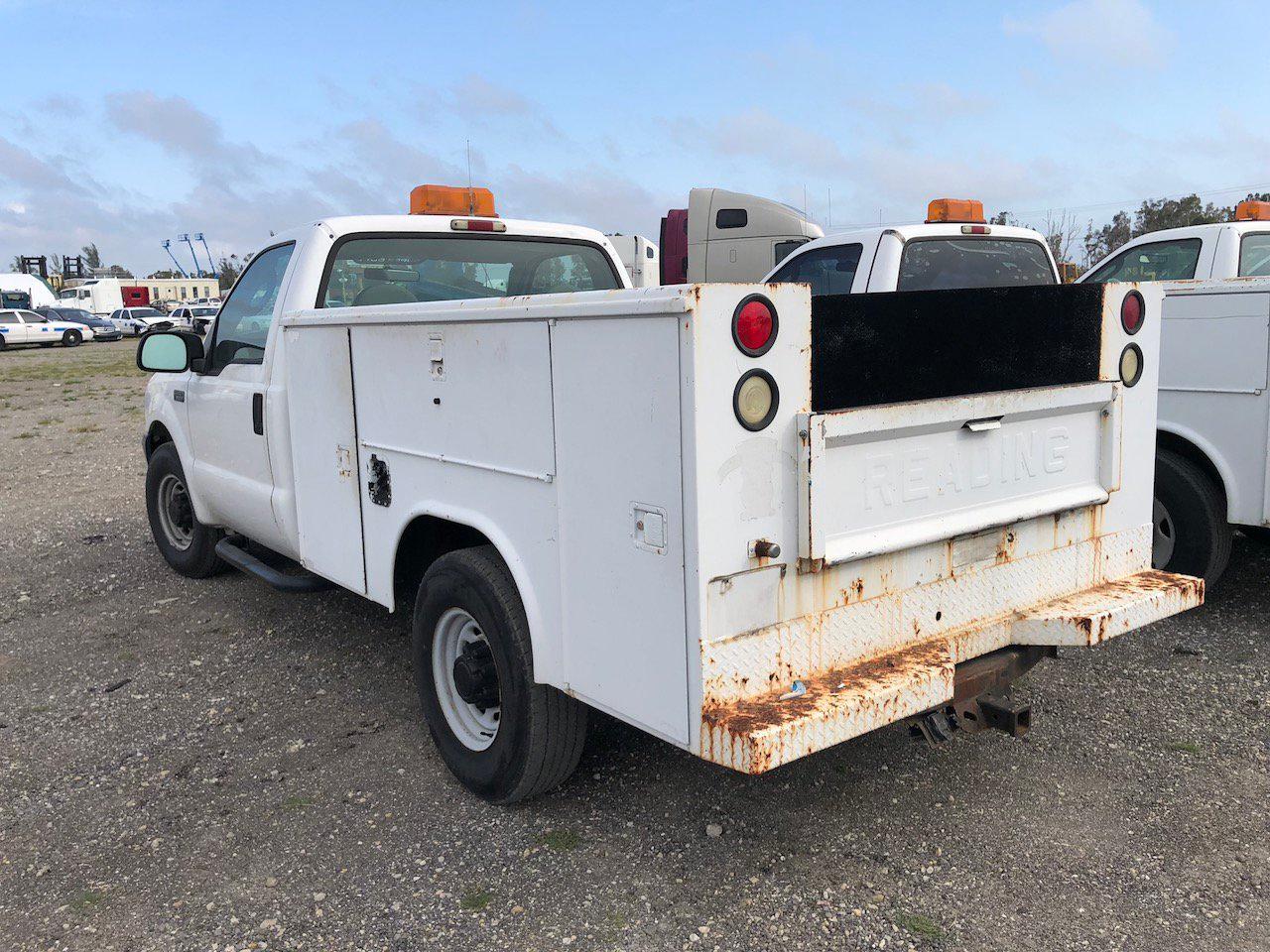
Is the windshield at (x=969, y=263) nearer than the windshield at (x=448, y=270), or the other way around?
the windshield at (x=448, y=270)

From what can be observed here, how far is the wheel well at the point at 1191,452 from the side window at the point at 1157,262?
2.12 metres

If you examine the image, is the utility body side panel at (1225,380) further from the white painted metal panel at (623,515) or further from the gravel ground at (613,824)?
the white painted metal panel at (623,515)

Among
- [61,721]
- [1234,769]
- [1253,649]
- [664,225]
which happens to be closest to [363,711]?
[61,721]

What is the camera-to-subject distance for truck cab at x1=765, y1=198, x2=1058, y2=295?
651 centimetres

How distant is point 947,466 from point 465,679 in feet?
5.30

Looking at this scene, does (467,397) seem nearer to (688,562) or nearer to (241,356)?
(688,562)

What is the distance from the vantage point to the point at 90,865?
331 cm

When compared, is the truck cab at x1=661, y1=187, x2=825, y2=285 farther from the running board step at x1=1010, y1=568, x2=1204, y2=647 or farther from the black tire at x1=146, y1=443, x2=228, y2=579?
the running board step at x1=1010, y1=568, x2=1204, y2=647

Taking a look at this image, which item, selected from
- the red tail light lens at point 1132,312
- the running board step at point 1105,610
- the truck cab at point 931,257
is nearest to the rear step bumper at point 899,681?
the running board step at point 1105,610

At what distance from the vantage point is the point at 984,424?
309 cm

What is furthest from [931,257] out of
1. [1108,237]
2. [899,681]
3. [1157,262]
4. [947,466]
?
[1108,237]

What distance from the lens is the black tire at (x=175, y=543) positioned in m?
6.15

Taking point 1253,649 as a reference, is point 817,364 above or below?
above

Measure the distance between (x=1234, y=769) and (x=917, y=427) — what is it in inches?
73.5
